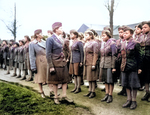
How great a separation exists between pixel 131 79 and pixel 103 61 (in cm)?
94

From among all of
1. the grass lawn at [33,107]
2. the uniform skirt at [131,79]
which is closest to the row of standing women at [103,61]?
the uniform skirt at [131,79]

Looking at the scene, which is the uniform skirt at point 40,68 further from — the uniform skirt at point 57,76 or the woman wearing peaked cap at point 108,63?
the woman wearing peaked cap at point 108,63

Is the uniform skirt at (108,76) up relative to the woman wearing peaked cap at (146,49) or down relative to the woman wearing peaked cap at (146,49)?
down

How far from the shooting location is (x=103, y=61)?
4.54m

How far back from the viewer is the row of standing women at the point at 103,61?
3.94 m

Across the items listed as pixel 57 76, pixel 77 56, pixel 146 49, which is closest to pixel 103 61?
pixel 77 56

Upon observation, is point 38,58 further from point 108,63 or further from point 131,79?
point 131,79

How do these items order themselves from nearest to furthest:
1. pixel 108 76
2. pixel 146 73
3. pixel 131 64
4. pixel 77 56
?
pixel 131 64 < pixel 108 76 < pixel 146 73 < pixel 77 56

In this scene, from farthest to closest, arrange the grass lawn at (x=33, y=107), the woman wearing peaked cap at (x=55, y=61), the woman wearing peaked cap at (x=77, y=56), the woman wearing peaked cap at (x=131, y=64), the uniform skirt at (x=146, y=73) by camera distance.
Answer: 1. the woman wearing peaked cap at (x=77, y=56)
2. the uniform skirt at (x=146, y=73)
3. the woman wearing peaked cap at (x=55, y=61)
4. the woman wearing peaked cap at (x=131, y=64)
5. the grass lawn at (x=33, y=107)

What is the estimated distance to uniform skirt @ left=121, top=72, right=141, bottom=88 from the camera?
391 centimetres

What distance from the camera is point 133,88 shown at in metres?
3.99

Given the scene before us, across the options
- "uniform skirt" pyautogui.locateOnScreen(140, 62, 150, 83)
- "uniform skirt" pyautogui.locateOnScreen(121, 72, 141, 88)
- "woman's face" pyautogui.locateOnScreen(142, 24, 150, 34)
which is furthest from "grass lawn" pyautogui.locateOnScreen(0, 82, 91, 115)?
"woman's face" pyautogui.locateOnScreen(142, 24, 150, 34)

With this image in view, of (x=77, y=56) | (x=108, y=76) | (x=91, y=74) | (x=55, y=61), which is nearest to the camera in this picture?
(x=55, y=61)

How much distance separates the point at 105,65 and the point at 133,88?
37.3 inches
